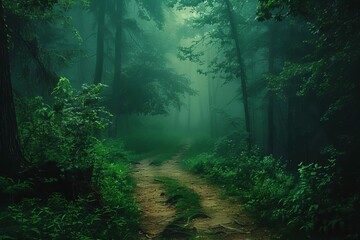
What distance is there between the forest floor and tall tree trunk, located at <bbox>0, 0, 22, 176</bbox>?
324cm

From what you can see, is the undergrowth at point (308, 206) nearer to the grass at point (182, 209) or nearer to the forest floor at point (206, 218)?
the forest floor at point (206, 218)

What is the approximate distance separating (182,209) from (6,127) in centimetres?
471

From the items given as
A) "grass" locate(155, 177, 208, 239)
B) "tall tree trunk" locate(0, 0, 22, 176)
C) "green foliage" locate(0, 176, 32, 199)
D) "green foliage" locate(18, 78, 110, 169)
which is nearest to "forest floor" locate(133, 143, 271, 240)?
"grass" locate(155, 177, 208, 239)

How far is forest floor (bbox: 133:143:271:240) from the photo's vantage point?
6.57 meters

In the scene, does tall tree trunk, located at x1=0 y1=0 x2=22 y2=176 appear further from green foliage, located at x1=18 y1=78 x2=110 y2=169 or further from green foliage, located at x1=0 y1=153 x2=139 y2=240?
green foliage, located at x1=18 y1=78 x2=110 y2=169

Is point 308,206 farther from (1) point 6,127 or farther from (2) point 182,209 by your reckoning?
(1) point 6,127

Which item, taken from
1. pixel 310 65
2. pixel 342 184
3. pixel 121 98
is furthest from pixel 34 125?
pixel 121 98

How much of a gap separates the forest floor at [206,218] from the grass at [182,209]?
11 cm

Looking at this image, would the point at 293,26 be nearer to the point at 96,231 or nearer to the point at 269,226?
the point at 269,226

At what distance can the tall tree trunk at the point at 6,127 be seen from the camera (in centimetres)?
675

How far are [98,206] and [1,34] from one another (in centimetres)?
455

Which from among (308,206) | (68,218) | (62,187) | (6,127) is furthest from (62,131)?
(308,206)

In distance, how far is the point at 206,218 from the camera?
24.9ft

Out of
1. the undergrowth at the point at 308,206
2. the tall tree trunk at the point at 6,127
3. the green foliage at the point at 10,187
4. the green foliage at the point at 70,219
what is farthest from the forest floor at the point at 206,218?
the tall tree trunk at the point at 6,127
